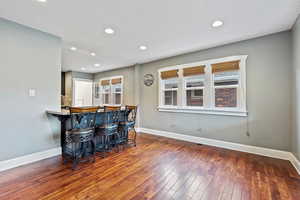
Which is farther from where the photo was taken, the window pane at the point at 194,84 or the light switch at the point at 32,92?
the window pane at the point at 194,84

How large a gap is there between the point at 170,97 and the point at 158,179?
287 centimetres

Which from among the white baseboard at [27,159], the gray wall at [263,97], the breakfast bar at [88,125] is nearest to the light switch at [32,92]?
the breakfast bar at [88,125]

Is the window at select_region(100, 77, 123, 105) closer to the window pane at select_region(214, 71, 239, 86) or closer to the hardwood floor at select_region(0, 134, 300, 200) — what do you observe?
the hardwood floor at select_region(0, 134, 300, 200)

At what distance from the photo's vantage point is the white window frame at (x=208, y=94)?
10.6 feet

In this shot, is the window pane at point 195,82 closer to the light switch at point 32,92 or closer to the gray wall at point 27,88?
the gray wall at point 27,88

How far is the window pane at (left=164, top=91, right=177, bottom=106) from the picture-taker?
4512mm

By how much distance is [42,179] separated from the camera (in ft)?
6.84

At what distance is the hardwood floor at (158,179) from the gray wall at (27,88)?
0.46 metres

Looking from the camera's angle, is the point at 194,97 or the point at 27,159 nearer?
the point at 27,159

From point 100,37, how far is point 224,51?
2.98 metres

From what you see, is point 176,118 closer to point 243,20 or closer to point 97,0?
point 243,20

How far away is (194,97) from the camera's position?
4059mm

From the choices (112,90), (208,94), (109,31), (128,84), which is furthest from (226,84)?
(112,90)

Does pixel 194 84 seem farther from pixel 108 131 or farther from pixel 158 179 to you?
pixel 158 179
